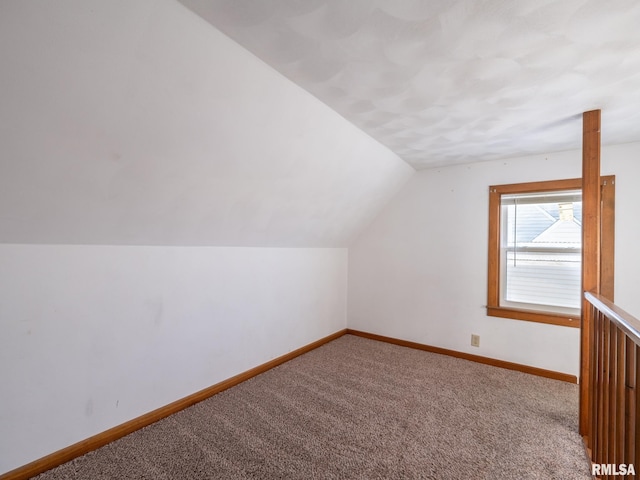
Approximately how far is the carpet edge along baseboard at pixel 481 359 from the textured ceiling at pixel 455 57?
2.15 metres

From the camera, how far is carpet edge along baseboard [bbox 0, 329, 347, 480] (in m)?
1.59

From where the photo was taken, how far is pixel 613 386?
1420 millimetres

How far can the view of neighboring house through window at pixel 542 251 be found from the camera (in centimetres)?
290

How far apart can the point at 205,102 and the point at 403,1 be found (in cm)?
101

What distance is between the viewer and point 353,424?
209cm

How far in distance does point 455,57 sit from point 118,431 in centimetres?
287

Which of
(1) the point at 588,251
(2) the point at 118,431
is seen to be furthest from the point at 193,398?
(1) the point at 588,251

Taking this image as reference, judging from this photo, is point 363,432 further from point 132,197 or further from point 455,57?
point 455,57

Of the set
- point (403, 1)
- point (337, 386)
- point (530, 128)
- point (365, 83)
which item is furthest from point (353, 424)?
point (530, 128)

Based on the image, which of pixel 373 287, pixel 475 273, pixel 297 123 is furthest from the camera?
pixel 373 287

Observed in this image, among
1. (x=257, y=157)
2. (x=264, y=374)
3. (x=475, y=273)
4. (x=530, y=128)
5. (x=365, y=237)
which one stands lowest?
(x=264, y=374)

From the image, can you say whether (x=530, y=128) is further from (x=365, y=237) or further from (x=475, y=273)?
(x=365, y=237)

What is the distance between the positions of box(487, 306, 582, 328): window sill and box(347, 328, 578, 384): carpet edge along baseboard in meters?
0.45

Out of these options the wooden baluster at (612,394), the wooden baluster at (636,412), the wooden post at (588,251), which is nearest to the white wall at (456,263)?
the wooden post at (588,251)
